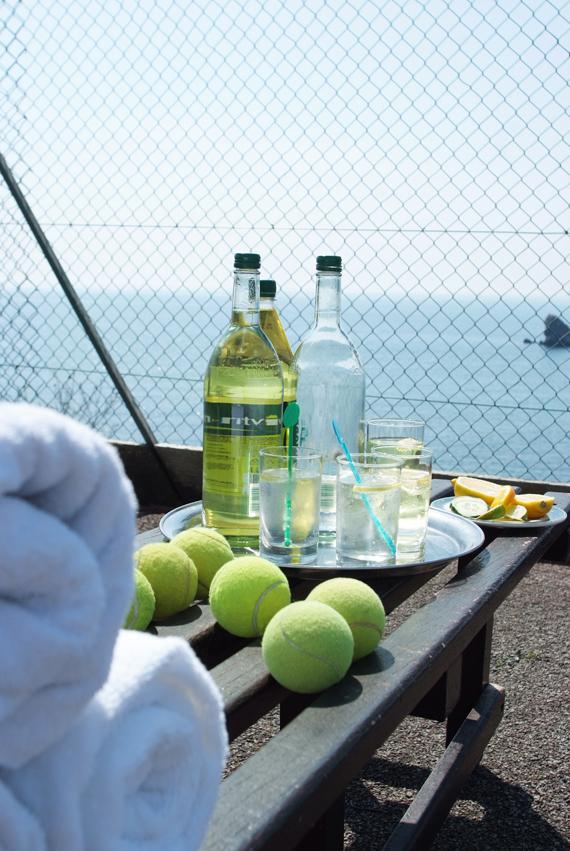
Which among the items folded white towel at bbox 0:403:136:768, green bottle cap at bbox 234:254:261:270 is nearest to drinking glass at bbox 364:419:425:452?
green bottle cap at bbox 234:254:261:270

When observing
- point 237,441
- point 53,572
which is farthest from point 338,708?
point 237,441

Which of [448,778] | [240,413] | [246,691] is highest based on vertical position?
[240,413]

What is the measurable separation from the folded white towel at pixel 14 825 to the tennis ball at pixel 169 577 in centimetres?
52

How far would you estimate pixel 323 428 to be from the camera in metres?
1.36

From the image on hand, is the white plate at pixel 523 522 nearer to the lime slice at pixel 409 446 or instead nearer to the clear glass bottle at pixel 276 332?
the lime slice at pixel 409 446

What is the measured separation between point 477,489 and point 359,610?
0.78m

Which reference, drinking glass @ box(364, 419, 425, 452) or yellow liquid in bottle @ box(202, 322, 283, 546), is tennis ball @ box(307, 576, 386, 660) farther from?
drinking glass @ box(364, 419, 425, 452)

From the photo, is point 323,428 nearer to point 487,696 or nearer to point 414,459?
point 414,459

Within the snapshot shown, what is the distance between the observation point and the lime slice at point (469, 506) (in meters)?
1.45

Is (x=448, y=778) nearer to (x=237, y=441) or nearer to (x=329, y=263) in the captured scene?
(x=237, y=441)

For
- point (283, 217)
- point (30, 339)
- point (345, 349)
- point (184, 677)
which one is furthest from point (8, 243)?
point (184, 677)

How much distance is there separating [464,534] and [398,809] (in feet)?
2.28

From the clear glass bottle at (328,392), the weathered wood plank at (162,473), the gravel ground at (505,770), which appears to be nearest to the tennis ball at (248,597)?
the clear glass bottle at (328,392)

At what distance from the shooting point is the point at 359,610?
85cm
